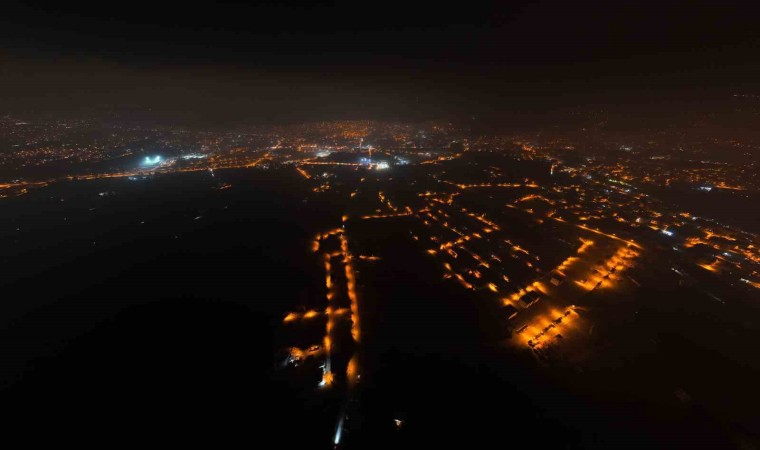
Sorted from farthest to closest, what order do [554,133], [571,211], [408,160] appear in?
1. [554,133]
2. [408,160]
3. [571,211]

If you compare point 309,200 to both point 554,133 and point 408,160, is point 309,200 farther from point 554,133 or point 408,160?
point 554,133

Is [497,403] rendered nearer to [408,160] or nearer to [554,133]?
[408,160]

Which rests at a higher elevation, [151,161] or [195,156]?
[195,156]

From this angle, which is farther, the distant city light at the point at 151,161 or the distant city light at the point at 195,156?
the distant city light at the point at 195,156

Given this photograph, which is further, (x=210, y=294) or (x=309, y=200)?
(x=309, y=200)

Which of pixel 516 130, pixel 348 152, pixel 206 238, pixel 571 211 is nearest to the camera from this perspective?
pixel 206 238

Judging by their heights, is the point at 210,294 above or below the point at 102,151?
below

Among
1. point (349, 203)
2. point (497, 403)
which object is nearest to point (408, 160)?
point (349, 203)

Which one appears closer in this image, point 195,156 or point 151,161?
point 151,161

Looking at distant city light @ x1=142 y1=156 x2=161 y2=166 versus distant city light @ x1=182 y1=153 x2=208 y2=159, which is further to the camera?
distant city light @ x1=182 y1=153 x2=208 y2=159
